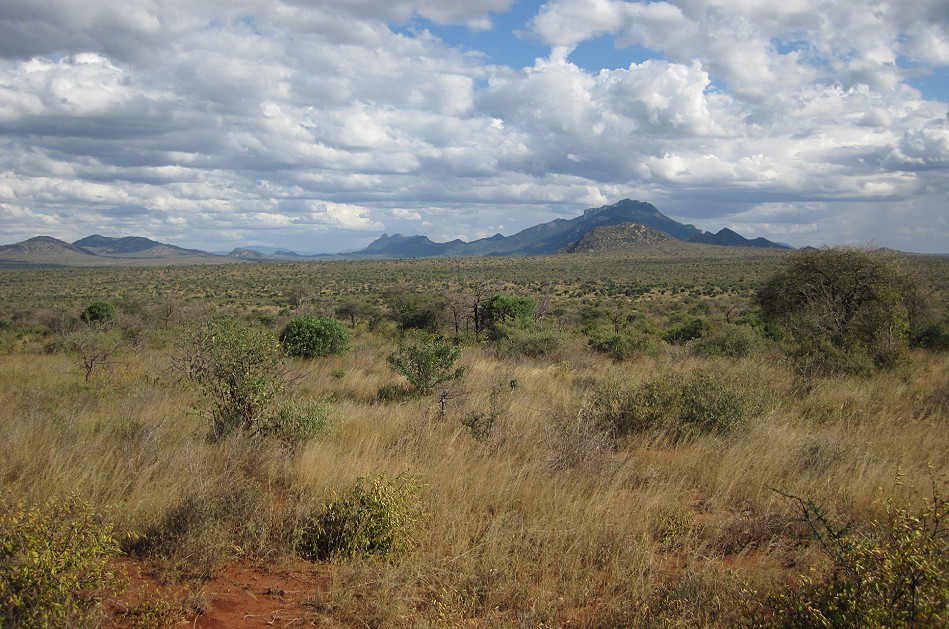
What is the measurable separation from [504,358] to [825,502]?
10911 mm

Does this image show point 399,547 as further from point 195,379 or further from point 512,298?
point 512,298

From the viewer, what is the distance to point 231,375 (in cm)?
649

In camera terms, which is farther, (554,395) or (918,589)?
(554,395)

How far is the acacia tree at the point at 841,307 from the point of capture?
11391 millimetres

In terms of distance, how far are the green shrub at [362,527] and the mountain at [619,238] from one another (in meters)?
150

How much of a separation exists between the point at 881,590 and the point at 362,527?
10.2ft

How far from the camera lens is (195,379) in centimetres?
646

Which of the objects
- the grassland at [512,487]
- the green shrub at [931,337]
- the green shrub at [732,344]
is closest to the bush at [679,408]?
the grassland at [512,487]

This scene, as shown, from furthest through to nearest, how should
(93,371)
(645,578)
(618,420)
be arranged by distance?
(93,371) < (618,420) < (645,578)

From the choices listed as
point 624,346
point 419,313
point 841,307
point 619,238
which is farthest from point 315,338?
point 619,238

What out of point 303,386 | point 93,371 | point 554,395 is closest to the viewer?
point 554,395

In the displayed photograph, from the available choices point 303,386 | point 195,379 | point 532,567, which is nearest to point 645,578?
point 532,567

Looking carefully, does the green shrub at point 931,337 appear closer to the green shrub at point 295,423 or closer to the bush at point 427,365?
the bush at point 427,365

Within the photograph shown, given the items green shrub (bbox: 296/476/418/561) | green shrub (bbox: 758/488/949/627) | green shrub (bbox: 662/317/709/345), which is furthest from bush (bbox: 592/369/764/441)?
green shrub (bbox: 662/317/709/345)
